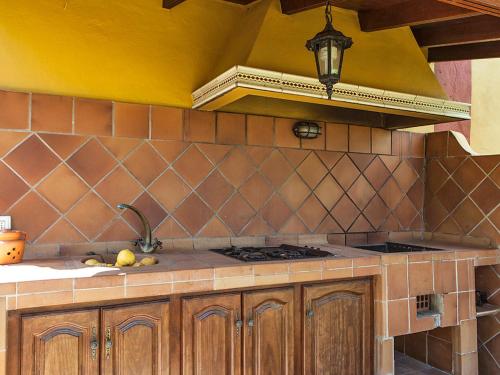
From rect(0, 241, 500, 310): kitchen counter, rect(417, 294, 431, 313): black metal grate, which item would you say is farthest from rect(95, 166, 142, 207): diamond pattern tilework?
rect(417, 294, 431, 313): black metal grate

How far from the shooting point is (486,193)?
2994 mm

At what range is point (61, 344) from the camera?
5.65 feet

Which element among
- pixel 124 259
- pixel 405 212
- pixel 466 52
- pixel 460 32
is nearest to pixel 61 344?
pixel 124 259

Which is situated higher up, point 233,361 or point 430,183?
point 430,183

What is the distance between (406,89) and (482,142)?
191 cm

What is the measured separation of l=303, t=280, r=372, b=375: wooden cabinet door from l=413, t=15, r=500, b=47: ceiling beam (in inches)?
65.6

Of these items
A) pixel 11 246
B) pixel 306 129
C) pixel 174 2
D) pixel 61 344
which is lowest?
pixel 61 344

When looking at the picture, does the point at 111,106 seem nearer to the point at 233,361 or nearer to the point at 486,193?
the point at 233,361

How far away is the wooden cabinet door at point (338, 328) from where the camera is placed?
222cm

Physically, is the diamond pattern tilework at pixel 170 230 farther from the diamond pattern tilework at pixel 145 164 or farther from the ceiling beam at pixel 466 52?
the ceiling beam at pixel 466 52

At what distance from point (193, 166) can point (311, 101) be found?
82 centimetres

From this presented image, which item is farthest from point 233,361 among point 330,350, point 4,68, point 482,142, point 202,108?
point 482,142

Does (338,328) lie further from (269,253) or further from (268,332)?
(269,253)

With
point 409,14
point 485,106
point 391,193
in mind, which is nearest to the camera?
point 409,14
